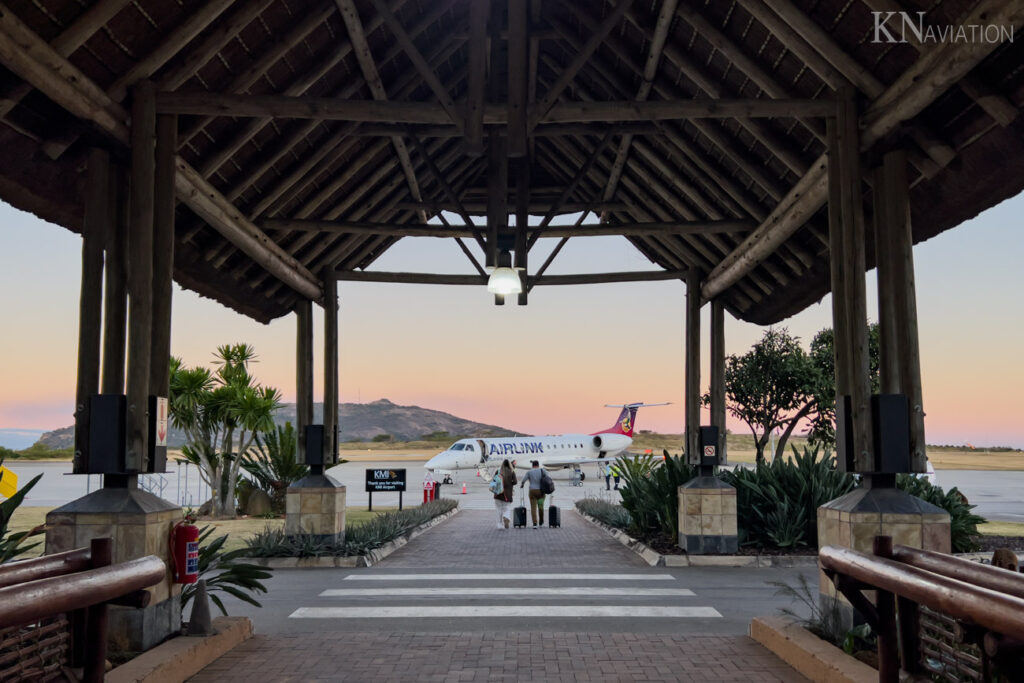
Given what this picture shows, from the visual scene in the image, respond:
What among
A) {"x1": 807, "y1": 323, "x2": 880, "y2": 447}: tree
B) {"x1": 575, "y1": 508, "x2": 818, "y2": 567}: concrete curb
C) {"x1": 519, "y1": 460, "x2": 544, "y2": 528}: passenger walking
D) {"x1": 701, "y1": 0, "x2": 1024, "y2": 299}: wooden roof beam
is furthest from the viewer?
{"x1": 807, "y1": 323, "x2": 880, "y2": 447}: tree

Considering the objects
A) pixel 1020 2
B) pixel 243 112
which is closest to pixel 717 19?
pixel 1020 2

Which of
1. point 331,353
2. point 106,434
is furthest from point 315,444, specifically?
point 106,434

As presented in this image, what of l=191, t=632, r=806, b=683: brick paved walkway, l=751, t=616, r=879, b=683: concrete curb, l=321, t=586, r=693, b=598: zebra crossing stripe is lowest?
l=321, t=586, r=693, b=598: zebra crossing stripe

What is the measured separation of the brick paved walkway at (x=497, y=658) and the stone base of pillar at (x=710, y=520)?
196 inches

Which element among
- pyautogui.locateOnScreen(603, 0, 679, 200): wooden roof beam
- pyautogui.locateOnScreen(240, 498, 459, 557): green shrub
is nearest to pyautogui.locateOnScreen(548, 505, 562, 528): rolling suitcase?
A: pyautogui.locateOnScreen(240, 498, 459, 557): green shrub

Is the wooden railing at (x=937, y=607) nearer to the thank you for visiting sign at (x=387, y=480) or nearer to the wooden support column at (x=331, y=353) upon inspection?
the wooden support column at (x=331, y=353)

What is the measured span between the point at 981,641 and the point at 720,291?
1118 cm

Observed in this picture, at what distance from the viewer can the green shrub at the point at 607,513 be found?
54.4 ft

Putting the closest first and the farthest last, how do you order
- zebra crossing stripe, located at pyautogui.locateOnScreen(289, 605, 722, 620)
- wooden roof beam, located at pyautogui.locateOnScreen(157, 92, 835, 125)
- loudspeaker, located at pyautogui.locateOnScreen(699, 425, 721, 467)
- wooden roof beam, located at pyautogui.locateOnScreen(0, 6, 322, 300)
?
1. wooden roof beam, located at pyautogui.locateOnScreen(0, 6, 322, 300)
2. wooden roof beam, located at pyautogui.locateOnScreen(157, 92, 835, 125)
3. zebra crossing stripe, located at pyautogui.locateOnScreen(289, 605, 722, 620)
4. loudspeaker, located at pyautogui.locateOnScreen(699, 425, 721, 467)

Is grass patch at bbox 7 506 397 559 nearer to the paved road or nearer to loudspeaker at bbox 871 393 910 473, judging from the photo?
the paved road

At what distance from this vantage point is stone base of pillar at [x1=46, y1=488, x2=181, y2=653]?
669cm

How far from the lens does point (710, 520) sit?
41.3ft

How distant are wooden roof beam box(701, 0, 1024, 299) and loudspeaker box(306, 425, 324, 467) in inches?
288

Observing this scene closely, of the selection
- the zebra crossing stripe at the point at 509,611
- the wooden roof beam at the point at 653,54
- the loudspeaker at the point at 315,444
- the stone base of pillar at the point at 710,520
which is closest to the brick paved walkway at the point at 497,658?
the zebra crossing stripe at the point at 509,611
